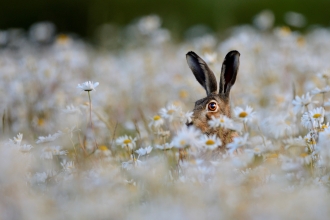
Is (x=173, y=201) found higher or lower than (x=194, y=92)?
lower

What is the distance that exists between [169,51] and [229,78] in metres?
4.77

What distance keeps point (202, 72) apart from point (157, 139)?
2.39 ft

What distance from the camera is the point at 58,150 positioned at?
12.8 feet

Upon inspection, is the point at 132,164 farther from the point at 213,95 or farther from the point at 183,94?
the point at 183,94

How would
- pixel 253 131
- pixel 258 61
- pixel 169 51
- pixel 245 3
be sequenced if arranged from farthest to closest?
1. pixel 245 3
2. pixel 169 51
3. pixel 258 61
4. pixel 253 131

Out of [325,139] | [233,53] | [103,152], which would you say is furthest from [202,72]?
[325,139]

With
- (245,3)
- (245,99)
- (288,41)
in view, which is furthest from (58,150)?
(245,3)

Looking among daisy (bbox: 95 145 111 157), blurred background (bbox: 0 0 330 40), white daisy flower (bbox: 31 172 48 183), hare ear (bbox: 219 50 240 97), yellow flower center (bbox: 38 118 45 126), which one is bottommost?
white daisy flower (bbox: 31 172 48 183)

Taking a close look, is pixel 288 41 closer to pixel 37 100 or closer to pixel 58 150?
pixel 37 100

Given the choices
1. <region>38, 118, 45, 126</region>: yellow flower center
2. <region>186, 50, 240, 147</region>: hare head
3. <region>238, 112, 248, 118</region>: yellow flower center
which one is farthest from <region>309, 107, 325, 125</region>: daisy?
<region>38, 118, 45, 126</region>: yellow flower center

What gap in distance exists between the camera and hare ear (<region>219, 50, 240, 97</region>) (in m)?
4.61

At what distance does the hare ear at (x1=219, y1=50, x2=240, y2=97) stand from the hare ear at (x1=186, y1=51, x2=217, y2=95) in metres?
0.10

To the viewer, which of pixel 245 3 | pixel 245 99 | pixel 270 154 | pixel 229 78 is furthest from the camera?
pixel 245 3

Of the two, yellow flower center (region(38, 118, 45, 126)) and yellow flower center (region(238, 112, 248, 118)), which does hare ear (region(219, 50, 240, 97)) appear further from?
yellow flower center (region(38, 118, 45, 126))
